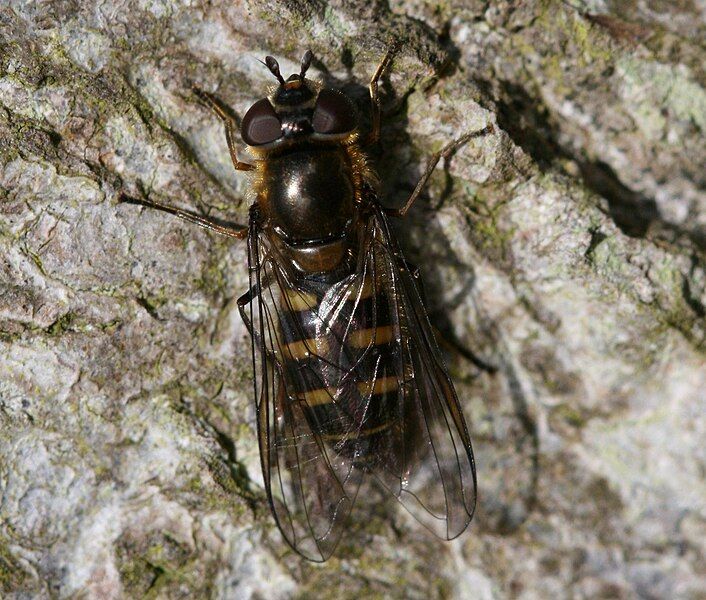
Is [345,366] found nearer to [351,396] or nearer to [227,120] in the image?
[351,396]

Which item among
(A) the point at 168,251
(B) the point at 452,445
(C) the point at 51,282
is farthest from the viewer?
(B) the point at 452,445

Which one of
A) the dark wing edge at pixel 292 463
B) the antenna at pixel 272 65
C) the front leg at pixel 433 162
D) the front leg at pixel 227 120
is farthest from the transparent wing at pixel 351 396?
the antenna at pixel 272 65

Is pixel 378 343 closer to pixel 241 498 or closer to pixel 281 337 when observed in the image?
pixel 281 337

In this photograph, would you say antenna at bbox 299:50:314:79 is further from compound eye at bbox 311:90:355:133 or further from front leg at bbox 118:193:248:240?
front leg at bbox 118:193:248:240

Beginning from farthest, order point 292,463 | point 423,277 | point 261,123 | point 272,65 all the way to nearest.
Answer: point 423,277 < point 292,463 < point 261,123 < point 272,65

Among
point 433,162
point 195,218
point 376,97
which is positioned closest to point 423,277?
point 433,162

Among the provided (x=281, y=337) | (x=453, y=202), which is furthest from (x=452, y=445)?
(x=453, y=202)
